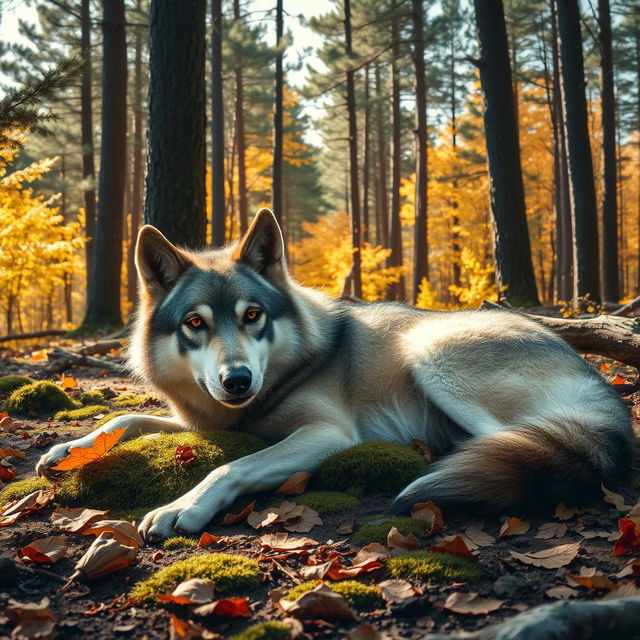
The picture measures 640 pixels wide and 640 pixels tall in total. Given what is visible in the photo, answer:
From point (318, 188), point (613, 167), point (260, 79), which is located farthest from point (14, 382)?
point (318, 188)

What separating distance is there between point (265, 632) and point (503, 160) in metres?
9.85

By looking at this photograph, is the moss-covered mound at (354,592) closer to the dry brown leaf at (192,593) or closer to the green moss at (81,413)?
the dry brown leaf at (192,593)

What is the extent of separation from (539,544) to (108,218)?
12.0 m

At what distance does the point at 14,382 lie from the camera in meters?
6.27

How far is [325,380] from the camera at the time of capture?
13.3 feet

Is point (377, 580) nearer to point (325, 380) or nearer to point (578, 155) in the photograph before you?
point (325, 380)

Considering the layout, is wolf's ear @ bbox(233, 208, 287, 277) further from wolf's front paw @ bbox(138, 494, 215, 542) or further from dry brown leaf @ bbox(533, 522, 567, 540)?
dry brown leaf @ bbox(533, 522, 567, 540)

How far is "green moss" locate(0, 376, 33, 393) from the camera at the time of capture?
20.4 ft

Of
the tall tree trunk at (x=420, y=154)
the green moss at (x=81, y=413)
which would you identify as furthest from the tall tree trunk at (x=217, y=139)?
the green moss at (x=81, y=413)

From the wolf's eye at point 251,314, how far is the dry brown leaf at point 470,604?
210cm

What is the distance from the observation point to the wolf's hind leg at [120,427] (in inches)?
140

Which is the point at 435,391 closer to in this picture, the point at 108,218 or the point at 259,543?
the point at 259,543

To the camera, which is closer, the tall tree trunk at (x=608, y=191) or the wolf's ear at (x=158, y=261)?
the wolf's ear at (x=158, y=261)

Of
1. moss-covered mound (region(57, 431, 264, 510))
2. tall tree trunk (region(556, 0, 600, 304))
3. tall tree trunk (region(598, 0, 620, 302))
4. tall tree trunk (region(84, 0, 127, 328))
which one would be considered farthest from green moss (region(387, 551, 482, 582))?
tall tree trunk (region(598, 0, 620, 302))
